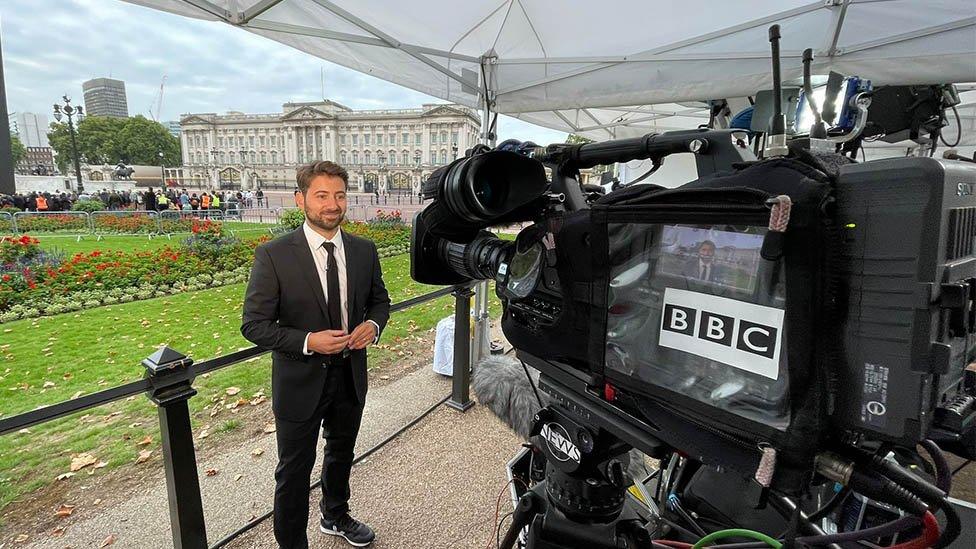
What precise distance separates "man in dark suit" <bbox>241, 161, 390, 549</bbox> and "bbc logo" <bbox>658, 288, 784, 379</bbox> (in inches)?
60.8

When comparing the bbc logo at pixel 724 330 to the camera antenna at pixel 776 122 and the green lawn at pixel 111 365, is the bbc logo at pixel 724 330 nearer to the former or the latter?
the camera antenna at pixel 776 122

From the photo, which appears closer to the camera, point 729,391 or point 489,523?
point 729,391

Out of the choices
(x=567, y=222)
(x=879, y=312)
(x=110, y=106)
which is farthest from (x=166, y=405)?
(x=110, y=106)

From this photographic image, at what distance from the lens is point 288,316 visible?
6.64 feet

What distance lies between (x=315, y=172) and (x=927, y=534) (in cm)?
218

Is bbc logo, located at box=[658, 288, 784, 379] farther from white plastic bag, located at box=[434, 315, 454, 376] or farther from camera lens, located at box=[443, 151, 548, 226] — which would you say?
white plastic bag, located at box=[434, 315, 454, 376]

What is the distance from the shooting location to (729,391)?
29.5 inches

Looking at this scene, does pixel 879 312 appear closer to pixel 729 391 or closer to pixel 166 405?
pixel 729 391

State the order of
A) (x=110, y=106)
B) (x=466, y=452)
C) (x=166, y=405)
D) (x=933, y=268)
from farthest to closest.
Answer: (x=110, y=106), (x=466, y=452), (x=166, y=405), (x=933, y=268)

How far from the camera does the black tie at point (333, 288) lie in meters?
2.12

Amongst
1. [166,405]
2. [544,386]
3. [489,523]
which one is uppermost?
[544,386]

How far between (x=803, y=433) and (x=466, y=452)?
9.84 ft

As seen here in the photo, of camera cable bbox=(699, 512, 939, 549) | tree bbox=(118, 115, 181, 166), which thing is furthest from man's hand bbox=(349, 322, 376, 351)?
tree bbox=(118, 115, 181, 166)

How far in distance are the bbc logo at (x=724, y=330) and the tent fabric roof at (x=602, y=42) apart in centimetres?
309
